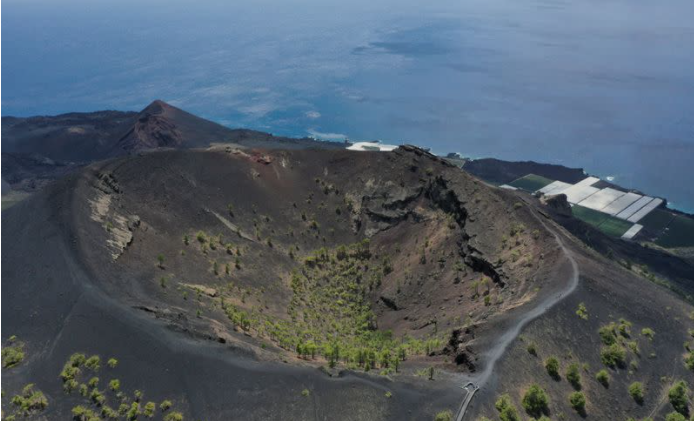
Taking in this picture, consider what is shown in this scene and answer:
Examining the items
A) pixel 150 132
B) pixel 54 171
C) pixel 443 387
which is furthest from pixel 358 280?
pixel 54 171

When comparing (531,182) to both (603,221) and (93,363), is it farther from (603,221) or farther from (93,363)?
(93,363)

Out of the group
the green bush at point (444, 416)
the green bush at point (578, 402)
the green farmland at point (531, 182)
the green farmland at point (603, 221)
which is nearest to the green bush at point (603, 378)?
the green bush at point (578, 402)

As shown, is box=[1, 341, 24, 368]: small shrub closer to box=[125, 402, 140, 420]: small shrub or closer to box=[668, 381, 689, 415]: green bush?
box=[125, 402, 140, 420]: small shrub

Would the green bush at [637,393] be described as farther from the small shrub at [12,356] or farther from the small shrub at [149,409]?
the small shrub at [12,356]

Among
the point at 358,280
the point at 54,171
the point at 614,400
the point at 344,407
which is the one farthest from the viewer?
the point at 54,171

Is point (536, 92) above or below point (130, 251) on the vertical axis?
below

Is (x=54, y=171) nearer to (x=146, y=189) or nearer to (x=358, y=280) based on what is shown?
(x=146, y=189)

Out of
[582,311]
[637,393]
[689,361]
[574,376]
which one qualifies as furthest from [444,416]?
[689,361]

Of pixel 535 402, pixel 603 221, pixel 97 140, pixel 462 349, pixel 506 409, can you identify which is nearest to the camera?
pixel 506 409
